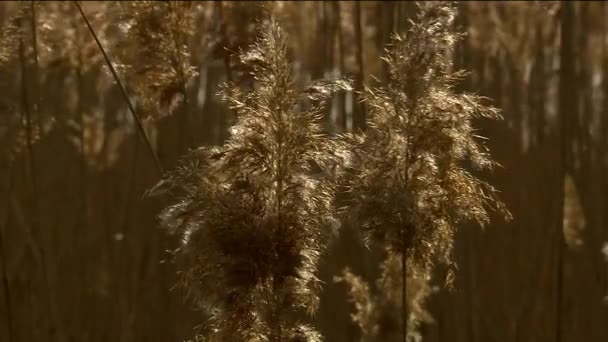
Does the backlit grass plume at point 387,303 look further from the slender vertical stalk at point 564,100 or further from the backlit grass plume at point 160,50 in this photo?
the backlit grass plume at point 160,50

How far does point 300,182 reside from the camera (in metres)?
1.32

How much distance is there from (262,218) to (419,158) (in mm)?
251

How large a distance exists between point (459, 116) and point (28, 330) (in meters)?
1.63

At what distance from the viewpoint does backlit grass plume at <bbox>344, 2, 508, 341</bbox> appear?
1388mm

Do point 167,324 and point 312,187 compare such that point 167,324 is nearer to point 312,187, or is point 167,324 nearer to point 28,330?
point 28,330

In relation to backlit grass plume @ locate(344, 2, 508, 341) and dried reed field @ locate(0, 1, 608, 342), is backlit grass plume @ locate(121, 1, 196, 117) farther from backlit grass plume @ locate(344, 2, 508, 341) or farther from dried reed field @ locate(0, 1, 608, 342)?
backlit grass plume @ locate(344, 2, 508, 341)

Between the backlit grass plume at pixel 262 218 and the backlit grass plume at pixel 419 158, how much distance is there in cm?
8

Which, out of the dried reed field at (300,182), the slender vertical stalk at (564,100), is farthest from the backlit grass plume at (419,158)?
the slender vertical stalk at (564,100)

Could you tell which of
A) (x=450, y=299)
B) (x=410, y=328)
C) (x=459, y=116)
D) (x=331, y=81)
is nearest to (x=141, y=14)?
(x=331, y=81)

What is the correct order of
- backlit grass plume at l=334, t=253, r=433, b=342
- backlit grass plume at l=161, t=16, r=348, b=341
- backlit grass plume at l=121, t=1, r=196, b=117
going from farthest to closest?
1. backlit grass plume at l=334, t=253, r=433, b=342
2. backlit grass plume at l=121, t=1, r=196, b=117
3. backlit grass plume at l=161, t=16, r=348, b=341

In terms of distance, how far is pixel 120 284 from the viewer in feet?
9.19

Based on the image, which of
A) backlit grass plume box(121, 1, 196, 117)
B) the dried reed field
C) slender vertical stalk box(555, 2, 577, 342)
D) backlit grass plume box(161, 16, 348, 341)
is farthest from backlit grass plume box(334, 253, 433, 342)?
backlit grass plume box(161, 16, 348, 341)

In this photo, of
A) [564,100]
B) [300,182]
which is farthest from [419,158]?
[564,100]

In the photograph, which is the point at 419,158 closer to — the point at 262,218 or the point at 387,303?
the point at 262,218
